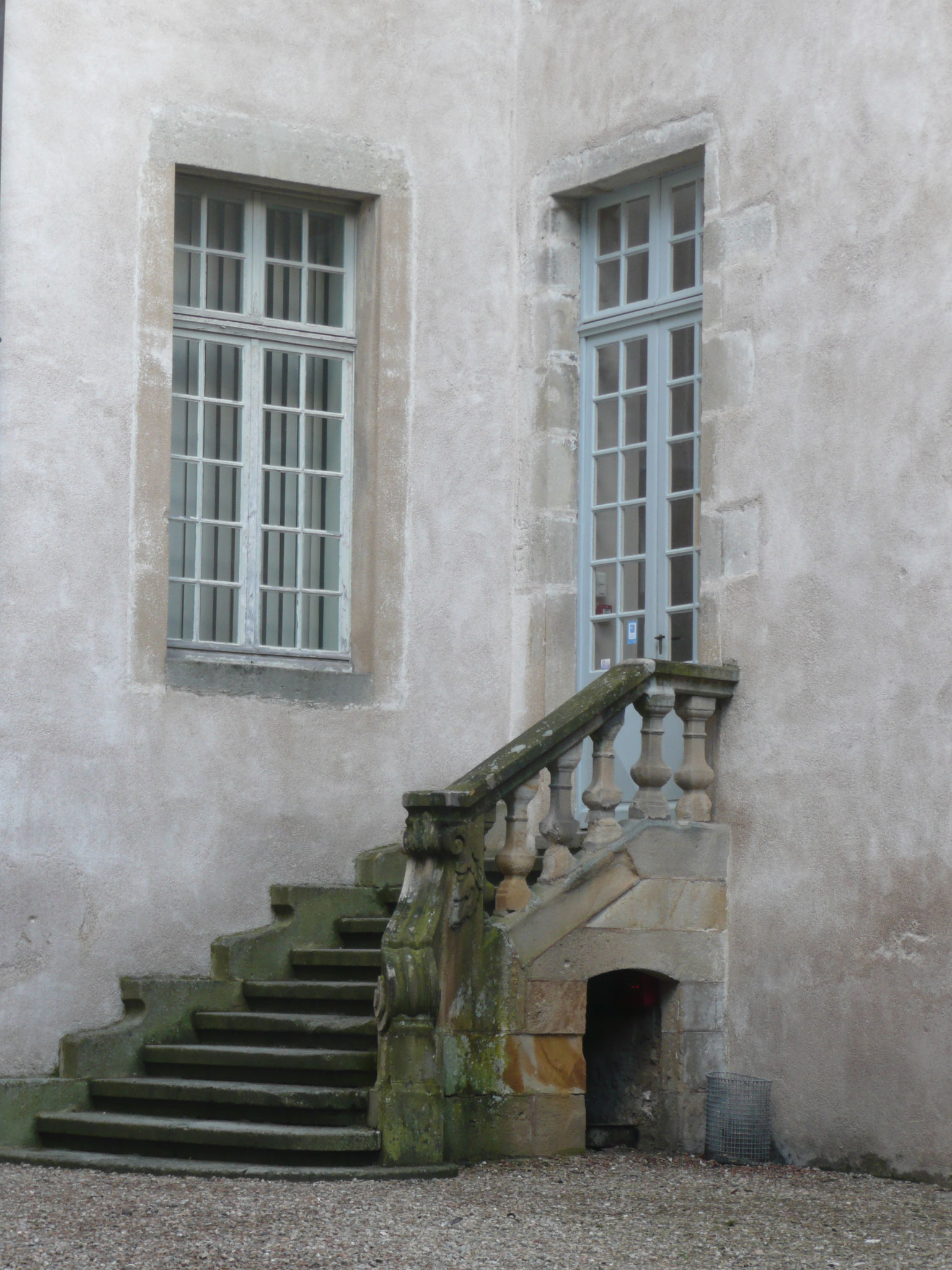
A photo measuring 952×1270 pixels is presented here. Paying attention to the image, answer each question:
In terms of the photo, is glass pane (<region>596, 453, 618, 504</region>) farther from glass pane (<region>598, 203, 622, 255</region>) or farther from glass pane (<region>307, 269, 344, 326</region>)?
glass pane (<region>307, 269, 344, 326</region>)

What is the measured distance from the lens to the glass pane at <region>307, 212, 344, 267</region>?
8.90m

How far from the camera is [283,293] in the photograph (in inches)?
347

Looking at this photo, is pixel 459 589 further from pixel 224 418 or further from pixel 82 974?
pixel 82 974

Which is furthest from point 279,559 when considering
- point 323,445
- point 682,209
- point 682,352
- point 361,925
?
point 682,209

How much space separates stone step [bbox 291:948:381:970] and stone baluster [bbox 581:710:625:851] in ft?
3.13

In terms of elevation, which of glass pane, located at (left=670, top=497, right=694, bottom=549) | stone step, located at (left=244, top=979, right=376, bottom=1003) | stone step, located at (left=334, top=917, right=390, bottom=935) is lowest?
stone step, located at (left=244, top=979, right=376, bottom=1003)

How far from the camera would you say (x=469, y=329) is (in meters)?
8.91

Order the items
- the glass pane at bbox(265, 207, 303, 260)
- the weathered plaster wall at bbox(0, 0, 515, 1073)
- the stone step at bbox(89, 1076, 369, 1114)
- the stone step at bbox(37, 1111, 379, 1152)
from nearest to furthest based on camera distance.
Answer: the stone step at bbox(37, 1111, 379, 1152) < the stone step at bbox(89, 1076, 369, 1114) < the weathered plaster wall at bbox(0, 0, 515, 1073) < the glass pane at bbox(265, 207, 303, 260)

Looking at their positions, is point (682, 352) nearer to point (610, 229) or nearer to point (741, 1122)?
point (610, 229)

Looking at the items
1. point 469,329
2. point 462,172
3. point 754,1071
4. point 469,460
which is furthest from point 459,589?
point 754,1071

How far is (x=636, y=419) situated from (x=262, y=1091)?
330 centimetres

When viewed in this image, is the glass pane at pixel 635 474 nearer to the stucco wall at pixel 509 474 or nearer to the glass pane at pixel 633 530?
the glass pane at pixel 633 530

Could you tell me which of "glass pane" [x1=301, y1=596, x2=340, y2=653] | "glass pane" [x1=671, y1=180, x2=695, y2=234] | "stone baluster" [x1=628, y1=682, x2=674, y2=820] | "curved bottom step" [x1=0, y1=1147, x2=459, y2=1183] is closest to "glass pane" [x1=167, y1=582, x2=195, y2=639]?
"glass pane" [x1=301, y1=596, x2=340, y2=653]

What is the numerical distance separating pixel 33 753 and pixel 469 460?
2.30 metres
